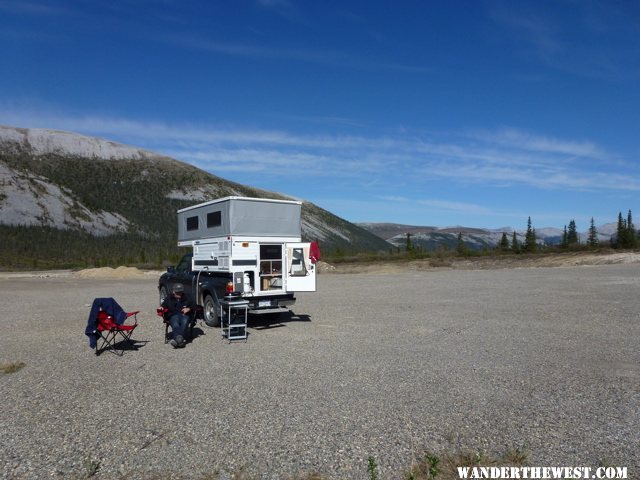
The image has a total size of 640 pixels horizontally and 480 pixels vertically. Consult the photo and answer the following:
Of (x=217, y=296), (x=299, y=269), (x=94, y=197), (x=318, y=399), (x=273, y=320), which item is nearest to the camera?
(x=318, y=399)

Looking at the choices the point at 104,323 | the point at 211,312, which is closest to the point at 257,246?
the point at 211,312

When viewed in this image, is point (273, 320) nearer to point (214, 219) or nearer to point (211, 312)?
point (211, 312)

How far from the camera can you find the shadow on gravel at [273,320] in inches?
526

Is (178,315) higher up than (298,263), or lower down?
lower down

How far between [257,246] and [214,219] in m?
1.62

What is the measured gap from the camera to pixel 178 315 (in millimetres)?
10625

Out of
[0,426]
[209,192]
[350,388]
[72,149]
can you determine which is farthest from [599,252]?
[72,149]

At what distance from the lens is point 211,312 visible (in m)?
13.4

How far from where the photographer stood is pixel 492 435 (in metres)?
5.34

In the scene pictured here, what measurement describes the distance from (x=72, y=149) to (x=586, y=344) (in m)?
148

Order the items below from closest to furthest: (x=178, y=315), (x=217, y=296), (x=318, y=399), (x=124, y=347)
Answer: (x=318, y=399)
(x=124, y=347)
(x=178, y=315)
(x=217, y=296)

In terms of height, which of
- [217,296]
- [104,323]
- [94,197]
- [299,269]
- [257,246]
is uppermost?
[94,197]

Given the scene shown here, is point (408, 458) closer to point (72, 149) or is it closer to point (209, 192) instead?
point (209, 192)

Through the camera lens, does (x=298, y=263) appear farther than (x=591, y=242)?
No
